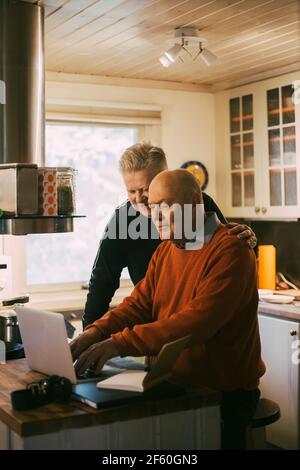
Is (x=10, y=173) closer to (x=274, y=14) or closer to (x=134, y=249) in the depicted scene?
(x=134, y=249)

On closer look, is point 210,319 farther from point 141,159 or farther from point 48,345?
point 141,159

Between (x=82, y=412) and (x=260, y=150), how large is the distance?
10.1 feet

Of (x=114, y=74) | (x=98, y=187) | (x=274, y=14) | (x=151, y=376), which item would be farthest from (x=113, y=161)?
(x=151, y=376)

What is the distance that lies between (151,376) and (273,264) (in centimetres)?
275

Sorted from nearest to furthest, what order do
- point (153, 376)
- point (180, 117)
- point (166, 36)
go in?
1. point (153, 376)
2. point (166, 36)
3. point (180, 117)

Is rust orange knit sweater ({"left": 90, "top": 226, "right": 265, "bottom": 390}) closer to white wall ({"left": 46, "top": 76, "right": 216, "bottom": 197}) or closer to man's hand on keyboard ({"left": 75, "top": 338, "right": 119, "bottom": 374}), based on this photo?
man's hand on keyboard ({"left": 75, "top": 338, "right": 119, "bottom": 374})

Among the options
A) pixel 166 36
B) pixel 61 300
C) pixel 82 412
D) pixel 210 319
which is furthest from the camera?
pixel 61 300

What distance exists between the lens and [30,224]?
2637 mm

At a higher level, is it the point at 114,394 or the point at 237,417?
the point at 114,394

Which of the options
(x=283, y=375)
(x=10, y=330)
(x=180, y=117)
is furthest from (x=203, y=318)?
(x=180, y=117)

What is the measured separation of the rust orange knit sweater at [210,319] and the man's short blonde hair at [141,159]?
0.59m

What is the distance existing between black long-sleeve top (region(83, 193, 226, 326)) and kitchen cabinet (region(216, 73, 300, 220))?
140 cm

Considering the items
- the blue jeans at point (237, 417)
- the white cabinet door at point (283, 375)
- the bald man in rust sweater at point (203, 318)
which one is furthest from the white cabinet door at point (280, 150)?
the blue jeans at point (237, 417)

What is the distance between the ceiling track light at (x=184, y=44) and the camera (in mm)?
3391
